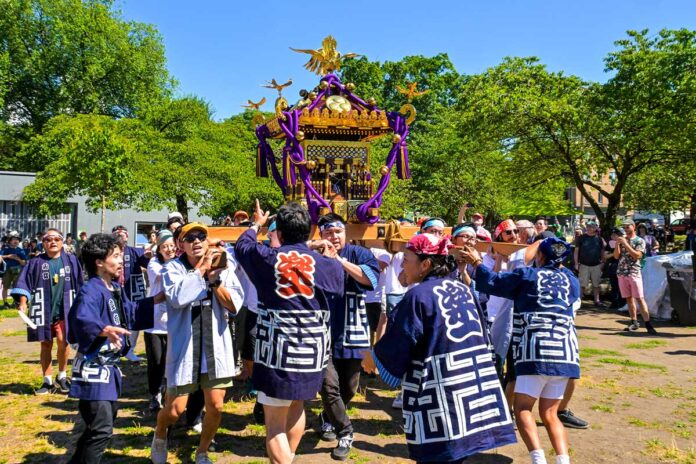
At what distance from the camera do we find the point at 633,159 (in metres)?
15.1

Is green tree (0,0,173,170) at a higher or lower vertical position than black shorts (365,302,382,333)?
higher

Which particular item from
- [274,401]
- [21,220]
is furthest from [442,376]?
[21,220]

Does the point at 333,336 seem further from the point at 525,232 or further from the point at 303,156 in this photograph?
the point at 303,156

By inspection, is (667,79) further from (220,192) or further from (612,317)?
(220,192)

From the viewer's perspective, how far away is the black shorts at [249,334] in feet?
18.5

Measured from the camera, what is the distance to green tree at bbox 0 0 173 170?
27875mm

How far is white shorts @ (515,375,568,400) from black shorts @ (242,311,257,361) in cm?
279

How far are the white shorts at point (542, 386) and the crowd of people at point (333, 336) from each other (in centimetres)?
1

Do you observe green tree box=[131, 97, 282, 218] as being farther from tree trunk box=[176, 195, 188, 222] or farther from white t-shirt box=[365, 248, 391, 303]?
white t-shirt box=[365, 248, 391, 303]

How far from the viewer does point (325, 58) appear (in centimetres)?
823

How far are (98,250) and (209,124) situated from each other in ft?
75.9

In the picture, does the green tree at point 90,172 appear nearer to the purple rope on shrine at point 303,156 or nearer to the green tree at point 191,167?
the green tree at point 191,167

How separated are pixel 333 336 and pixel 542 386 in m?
1.81

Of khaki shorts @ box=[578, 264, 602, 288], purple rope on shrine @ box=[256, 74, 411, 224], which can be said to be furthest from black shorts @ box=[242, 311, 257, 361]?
khaki shorts @ box=[578, 264, 602, 288]
